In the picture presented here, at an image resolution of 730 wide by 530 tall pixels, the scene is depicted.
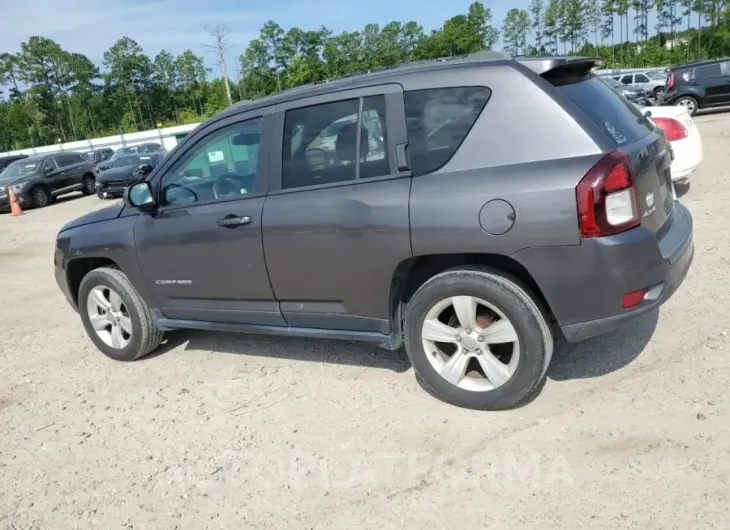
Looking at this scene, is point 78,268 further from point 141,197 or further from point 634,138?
point 634,138

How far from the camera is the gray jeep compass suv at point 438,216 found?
9.77 ft

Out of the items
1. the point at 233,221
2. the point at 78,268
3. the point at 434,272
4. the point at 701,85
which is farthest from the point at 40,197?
the point at 701,85

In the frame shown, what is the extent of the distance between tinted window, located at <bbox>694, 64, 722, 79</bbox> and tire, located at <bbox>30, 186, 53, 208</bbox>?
21.7m

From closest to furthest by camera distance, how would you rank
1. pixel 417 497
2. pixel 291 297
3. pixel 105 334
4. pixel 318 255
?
pixel 417 497, pixel 318 255, pixel 291 297, pixel 105 334

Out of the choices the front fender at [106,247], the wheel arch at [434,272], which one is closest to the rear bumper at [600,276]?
the wheel arch at [434,272]

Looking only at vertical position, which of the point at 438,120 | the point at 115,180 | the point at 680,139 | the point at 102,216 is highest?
the point at 438,120

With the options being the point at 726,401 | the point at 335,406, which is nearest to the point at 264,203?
the point at 335,406

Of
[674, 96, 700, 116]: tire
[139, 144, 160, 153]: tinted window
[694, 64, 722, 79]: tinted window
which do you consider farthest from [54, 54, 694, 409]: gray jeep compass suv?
[139, 144, 160, 153]: tinted window

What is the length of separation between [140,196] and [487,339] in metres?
2.65

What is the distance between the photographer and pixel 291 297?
386cm

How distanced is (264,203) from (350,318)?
2.96 ft

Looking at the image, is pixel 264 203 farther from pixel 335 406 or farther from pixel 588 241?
pixel 588 241

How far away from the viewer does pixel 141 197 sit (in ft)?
14.2

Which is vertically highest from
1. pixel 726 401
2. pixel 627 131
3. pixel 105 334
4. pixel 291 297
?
pixel 627 131
